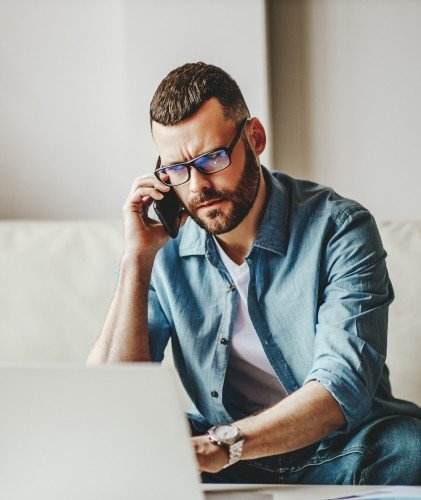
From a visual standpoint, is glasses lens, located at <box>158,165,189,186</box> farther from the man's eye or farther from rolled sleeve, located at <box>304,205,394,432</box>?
rolled sleeve, located at <box>304,205,394,432</box>

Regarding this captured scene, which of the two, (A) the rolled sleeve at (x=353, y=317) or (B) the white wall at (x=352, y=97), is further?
(B) the white wall at (x=352, y=97)

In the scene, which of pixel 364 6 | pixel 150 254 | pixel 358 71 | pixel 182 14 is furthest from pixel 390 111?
pixel 150 254

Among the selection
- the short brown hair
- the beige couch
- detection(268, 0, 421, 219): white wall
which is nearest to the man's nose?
the short brown hair

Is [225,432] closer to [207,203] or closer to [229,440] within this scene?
[229,440]

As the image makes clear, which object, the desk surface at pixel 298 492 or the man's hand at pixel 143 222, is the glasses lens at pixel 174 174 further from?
the desk surface at pixel 298 492

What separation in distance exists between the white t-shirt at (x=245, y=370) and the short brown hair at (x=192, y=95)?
265 mm

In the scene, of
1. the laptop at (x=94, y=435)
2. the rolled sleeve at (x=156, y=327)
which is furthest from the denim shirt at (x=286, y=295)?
the laptop at (x=94, y=435)

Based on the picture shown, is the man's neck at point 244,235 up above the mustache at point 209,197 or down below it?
below

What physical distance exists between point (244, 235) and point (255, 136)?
0.20 metres

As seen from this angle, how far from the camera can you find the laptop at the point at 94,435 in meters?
0.73

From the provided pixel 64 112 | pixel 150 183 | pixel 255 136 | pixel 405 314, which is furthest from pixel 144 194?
pixel 64 112

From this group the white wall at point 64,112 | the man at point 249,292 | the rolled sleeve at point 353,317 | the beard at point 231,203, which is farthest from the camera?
the white wall at point 64,112

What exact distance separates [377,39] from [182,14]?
1.77ft

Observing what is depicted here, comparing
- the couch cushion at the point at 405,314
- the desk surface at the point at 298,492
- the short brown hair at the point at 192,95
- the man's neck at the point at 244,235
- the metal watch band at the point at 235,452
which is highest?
the short brown hair at the point at 192,95
